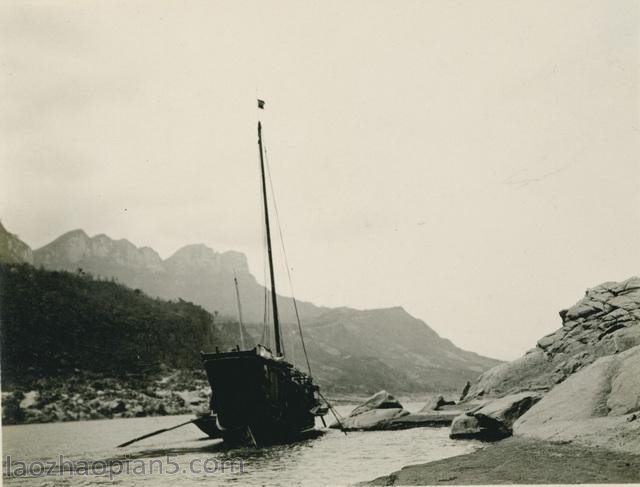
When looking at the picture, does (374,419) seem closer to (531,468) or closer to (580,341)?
(580,341)

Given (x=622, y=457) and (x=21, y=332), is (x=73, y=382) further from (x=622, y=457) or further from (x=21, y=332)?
(x=622, y=457)

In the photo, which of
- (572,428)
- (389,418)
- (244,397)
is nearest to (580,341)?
(389,418)

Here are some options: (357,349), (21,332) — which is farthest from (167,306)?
(357,349)

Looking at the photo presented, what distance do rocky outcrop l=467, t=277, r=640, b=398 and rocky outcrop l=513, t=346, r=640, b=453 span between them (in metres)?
6.79

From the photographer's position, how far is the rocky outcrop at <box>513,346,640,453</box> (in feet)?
35.2

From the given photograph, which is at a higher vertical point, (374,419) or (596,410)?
(596,410)

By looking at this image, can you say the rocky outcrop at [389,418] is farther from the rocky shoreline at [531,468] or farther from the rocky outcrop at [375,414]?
the rocky shoreline at [531,468]

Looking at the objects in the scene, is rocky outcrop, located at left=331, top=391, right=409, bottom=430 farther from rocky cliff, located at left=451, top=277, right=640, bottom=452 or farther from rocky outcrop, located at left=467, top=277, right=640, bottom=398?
rocky outcrop, located at left=467, top=277, right=640, bottom=398

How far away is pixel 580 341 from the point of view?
912 inches

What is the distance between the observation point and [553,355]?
24.3 m

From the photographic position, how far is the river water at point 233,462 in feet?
45.9

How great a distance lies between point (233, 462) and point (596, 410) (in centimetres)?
1102

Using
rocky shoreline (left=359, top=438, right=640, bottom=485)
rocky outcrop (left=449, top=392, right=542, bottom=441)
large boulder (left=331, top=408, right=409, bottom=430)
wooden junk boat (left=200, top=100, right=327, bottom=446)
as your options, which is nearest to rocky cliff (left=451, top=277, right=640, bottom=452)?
rocky outcrop (left=449, top=392, right=542, bottom=441)

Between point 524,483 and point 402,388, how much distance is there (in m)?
131
